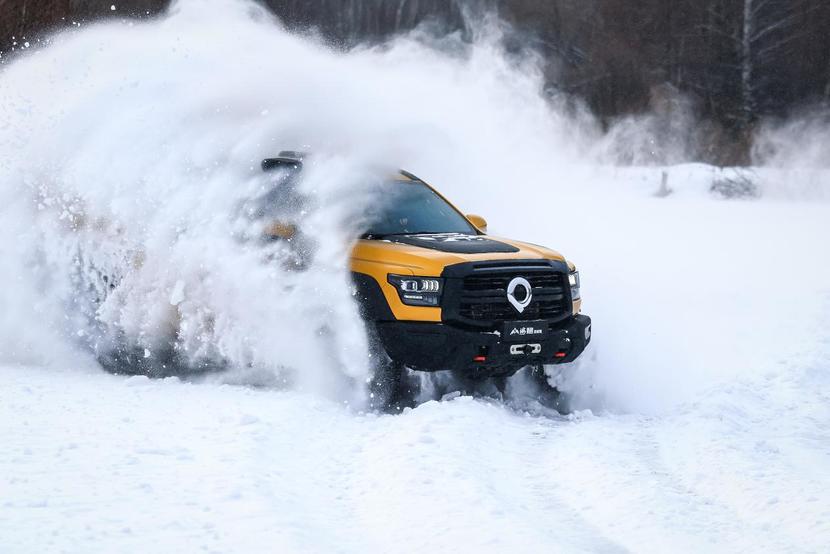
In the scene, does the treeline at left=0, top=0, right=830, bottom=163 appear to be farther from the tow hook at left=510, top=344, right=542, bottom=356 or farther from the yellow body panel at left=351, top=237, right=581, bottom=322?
the yellow body panel at left=351, top=237, right=581, bottom=322

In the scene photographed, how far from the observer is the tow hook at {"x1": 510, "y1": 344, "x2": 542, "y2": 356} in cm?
691

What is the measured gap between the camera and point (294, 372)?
754cm

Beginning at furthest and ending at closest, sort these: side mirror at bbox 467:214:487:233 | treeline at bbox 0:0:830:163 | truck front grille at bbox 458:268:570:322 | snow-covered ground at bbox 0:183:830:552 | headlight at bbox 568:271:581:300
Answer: treeline at bbox 0:0:830:163 → side mirror at bbox 467:214:487:233 → headlight at bbox 568:271:581:300 → truck front grille at bbox 458:268:570:322 → snow-covered ground at bbox 0:183:830:552

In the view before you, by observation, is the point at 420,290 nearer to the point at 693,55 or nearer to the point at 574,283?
the point at 574,283

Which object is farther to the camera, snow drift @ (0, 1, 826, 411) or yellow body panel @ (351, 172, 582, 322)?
snow drift @ (0, 1, 826, 411)

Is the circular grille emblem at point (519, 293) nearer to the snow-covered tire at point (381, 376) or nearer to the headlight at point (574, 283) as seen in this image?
the headlight at point (574, 283)

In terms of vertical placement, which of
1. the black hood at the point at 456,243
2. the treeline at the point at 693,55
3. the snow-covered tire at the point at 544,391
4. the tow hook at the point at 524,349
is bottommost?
the snow-covered tire at the point at 544,391

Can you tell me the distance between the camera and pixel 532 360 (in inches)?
278

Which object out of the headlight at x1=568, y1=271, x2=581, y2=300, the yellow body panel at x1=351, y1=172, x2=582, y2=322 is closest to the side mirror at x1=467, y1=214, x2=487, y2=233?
the headlight at x1=568, y1=271, x2=581, y2=300

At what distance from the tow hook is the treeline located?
2485 cm

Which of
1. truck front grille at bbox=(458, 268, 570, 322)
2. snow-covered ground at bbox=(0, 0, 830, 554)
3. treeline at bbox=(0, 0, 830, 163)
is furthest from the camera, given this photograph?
treeline at bbox=(0, 0, 830, 163)

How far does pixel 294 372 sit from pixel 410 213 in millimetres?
1583

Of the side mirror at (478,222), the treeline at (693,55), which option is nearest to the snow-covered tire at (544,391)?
the side mirror at (478,222)

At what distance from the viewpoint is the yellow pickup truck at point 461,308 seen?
22.3ft
